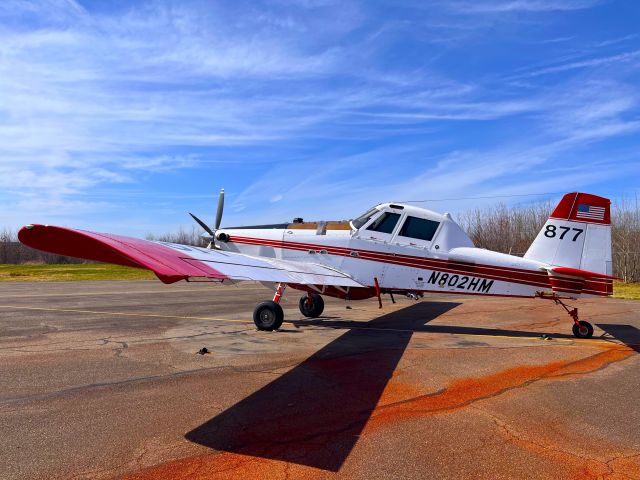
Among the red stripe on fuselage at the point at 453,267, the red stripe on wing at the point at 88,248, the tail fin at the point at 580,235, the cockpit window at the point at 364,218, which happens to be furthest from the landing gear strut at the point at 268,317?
the tail fin at the point at 580,235

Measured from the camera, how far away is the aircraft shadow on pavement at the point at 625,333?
9812 millimetres

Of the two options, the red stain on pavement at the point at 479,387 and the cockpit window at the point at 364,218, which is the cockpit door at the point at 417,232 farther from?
the red stain on pavement at the point at 479,387

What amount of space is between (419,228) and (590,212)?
3.91m

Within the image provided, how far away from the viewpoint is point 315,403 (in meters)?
5.62

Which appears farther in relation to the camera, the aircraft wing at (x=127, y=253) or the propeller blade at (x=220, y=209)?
the propeller blade at (x=220, y=209)

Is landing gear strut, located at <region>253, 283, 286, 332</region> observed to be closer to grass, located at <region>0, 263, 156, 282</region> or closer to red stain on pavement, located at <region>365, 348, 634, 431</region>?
red stain on pavement, located at <region>365, 348, 634, 431</region>

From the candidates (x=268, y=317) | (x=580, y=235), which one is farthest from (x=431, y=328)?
(x=268, y=317)

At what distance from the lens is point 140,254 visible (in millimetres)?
4863

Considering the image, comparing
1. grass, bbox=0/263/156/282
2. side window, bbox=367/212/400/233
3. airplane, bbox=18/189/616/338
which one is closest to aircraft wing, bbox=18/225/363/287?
airplane, bbox=18/189/616/338

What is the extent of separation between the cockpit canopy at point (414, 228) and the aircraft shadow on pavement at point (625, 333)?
13.0 ft

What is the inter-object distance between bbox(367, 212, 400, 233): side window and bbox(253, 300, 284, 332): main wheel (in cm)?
316

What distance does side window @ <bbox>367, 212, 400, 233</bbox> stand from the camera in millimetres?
11352

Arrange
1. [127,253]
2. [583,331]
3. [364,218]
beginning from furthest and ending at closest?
1. [364,218]
2. [583,331]
3. [127,253]

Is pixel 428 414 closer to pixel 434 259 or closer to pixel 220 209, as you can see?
pixel 434 259
